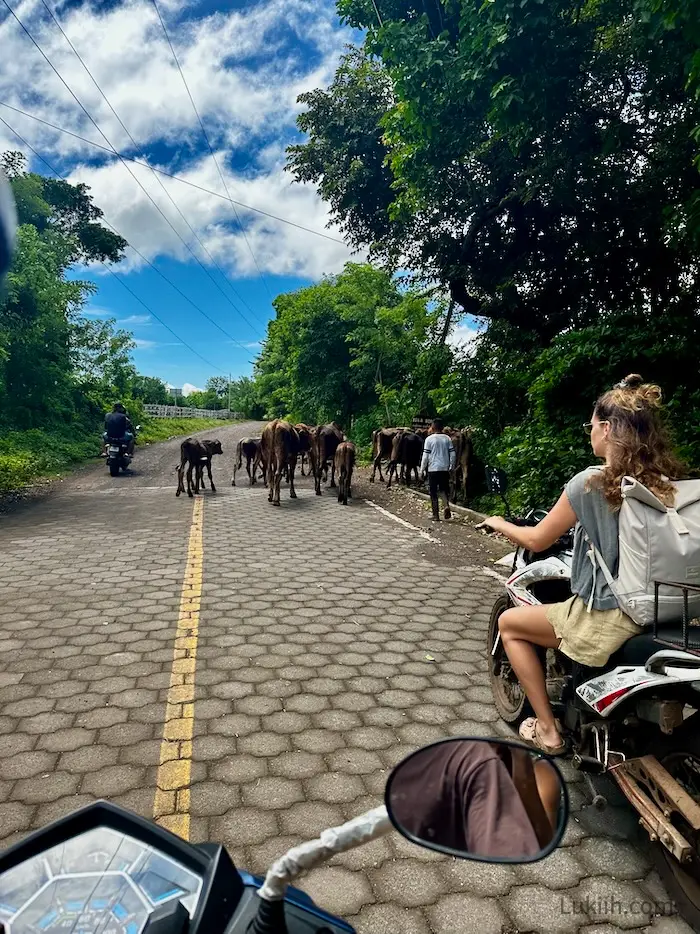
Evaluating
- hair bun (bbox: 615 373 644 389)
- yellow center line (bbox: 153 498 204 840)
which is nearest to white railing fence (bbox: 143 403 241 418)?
yellow center line (bbox: 153 498 204 840)

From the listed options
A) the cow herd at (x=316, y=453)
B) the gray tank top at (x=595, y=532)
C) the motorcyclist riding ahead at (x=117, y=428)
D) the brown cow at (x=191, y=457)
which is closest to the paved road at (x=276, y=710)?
the gray tank top at (x=595, y=532)

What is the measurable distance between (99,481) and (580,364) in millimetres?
13194

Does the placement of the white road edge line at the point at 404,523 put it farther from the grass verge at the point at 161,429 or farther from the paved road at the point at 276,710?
the grass verge at the point at 161,429

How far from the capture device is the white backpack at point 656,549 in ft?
8.21

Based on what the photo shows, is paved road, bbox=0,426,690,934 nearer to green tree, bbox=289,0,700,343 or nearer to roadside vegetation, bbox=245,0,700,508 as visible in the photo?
roadside vegetation, bbox=245,0,700,508

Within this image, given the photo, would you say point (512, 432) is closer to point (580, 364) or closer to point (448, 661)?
point (580, 364)

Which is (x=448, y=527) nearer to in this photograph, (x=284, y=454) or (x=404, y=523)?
(x=404, y=523)

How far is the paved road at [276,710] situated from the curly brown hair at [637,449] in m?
1.68

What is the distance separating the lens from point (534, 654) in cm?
319

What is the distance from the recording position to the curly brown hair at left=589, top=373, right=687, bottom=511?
2.73 metres

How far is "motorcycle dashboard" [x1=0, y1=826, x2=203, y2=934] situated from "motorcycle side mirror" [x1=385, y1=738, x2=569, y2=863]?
460mm

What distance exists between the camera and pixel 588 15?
30.3 ft

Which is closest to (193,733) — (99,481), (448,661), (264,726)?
(264,726)

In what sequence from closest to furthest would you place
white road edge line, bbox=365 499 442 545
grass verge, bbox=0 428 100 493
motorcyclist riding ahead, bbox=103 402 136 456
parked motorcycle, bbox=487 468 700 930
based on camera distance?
parked motorcycle, bbox=487 468 700 930
white road edge line, bbox=365 499 442 545
grass verge, bbox=0 428 100 493
motorcyclist riding ahead, bbox=103 402 136 456
